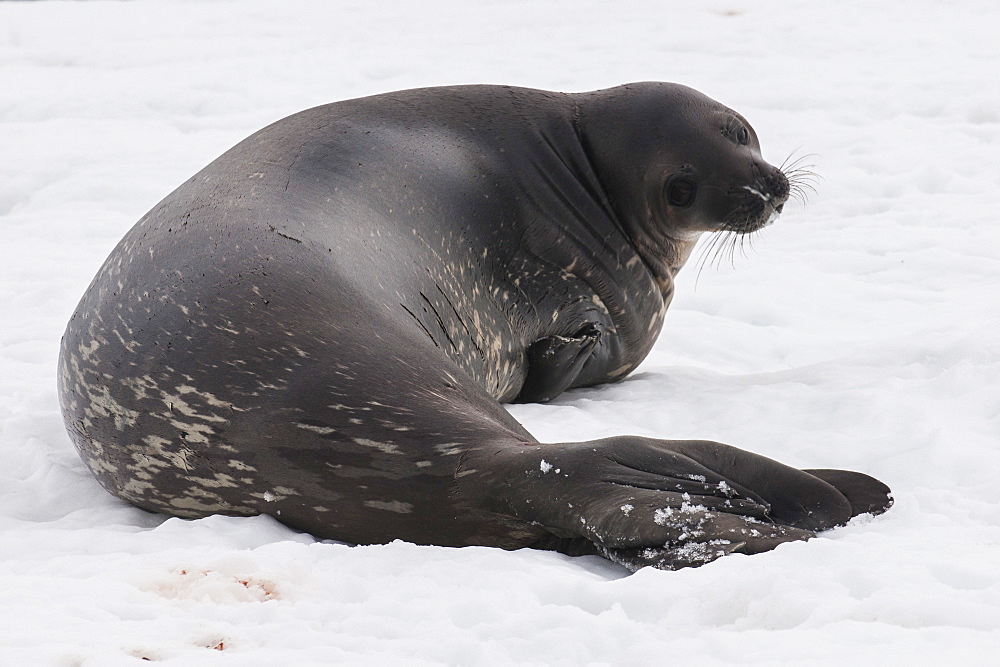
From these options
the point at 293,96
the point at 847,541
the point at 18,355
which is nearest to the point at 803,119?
the point at 293,96

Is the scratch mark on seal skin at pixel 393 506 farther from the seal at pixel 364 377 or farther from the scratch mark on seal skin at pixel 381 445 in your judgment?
the scratch mark on seal skin at pixel 381 445

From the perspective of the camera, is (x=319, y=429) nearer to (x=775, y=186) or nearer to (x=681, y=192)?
(x=681, y=192)

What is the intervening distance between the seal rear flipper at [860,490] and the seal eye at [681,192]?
68.9 inches

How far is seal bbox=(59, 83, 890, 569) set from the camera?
261cm

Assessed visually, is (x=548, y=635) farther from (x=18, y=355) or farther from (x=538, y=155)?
(x=18, y=355)

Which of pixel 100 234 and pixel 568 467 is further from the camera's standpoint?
pixel 100 234

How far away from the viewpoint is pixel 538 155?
14.2 ft

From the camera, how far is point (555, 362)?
4191 mm

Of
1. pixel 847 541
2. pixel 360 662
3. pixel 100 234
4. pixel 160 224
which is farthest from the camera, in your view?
pixel 100 234

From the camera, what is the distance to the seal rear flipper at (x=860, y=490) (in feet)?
9.13

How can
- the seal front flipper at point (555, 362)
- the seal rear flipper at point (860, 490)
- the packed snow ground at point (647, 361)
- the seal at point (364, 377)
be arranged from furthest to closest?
the seal front flipper at point (555, 362), the seal rear flipper at point (860, 490), the seal at point (364, 377), the packed snow ground at point (647, 361)

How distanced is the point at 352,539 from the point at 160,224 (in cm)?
108

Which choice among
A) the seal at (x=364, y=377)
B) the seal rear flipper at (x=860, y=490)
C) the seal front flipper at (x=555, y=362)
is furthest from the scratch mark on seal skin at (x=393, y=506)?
the seal front flipper at (x=555, y=362)

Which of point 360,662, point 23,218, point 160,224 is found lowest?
point 23,218
